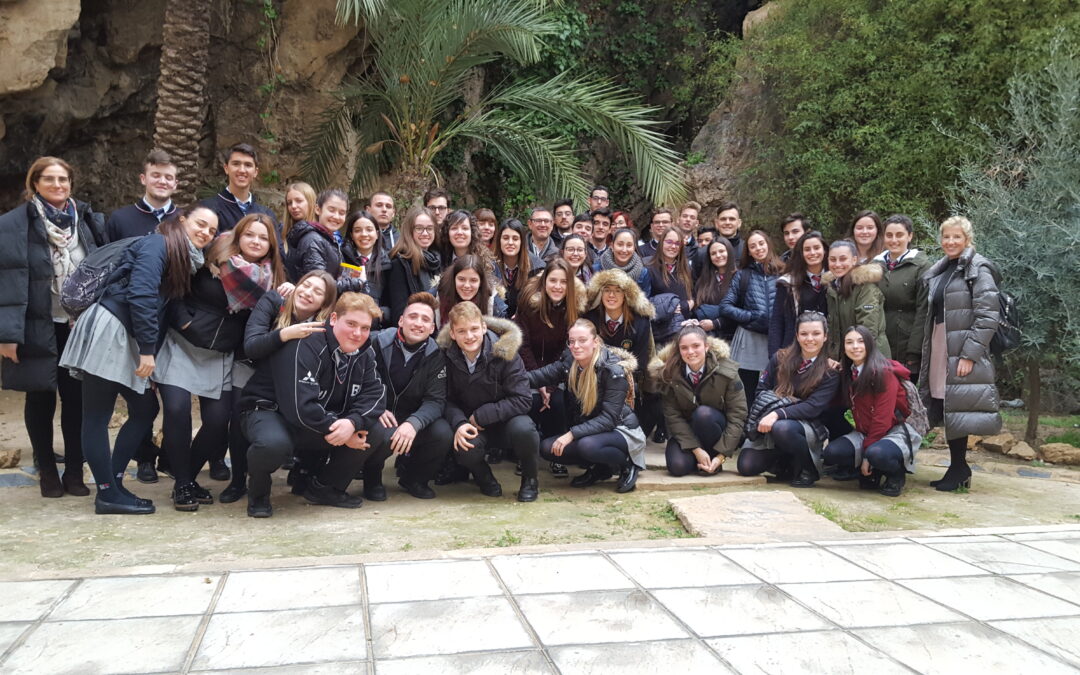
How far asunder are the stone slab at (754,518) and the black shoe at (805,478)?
66cm

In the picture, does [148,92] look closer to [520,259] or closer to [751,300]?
[520,259]

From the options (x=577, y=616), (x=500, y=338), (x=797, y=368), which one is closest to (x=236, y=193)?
(x=500, y=338)

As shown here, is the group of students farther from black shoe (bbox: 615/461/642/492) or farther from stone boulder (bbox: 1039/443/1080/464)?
stone boulder (bbox: 1039/443/1080/464)

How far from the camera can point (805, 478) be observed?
5.56 meters

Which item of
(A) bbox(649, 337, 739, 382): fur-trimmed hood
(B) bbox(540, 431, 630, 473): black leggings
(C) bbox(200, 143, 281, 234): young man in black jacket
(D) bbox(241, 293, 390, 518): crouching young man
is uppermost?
(C) bbox(200, 143, 281, 234): young man in black jacket

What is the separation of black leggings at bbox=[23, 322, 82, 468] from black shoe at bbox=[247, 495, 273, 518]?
1.26 m

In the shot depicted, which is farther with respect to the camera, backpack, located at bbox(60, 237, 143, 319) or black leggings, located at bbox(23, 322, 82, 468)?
black leggings, located at bbox(23, 322, 82, 468)

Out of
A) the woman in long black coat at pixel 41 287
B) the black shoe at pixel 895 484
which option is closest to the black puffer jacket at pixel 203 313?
the woman in long black coat at pixel 41 287

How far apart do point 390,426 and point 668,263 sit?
2906mm

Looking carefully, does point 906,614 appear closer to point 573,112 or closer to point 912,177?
point 573,112

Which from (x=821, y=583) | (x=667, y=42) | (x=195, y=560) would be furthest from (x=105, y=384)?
(x=667, y=42)

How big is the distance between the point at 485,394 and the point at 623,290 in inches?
51.3

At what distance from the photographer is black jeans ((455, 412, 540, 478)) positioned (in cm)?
502

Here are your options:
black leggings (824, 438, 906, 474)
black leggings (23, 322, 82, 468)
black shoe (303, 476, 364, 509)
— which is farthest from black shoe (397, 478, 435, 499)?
black leggings (824, 438, 906, 474)
